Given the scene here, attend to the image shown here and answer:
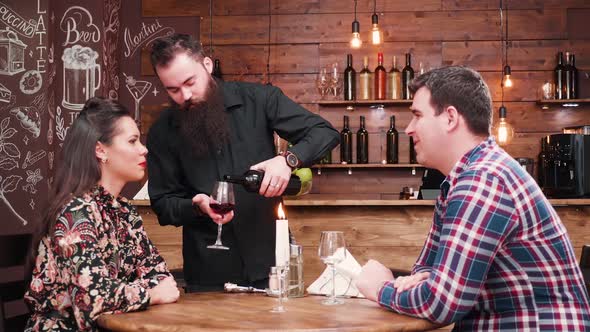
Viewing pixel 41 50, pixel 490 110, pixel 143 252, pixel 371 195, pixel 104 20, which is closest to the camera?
pixel 490 110

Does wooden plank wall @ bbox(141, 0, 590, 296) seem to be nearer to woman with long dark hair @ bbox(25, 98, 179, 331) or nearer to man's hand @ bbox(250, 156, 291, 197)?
man's hand @ bbox(250, 156, 291, 197)

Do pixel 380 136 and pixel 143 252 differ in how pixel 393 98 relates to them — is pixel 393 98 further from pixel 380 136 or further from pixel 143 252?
pixel 143 252

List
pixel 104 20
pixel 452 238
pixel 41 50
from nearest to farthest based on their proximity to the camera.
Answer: pixel 452 238 → pixel 41 50 → pixel 104 20

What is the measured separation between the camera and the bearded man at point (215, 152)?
251 centimetres

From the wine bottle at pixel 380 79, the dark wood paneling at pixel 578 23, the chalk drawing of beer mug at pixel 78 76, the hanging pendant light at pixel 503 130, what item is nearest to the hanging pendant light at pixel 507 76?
the hanging pendant light at pixel 503 130

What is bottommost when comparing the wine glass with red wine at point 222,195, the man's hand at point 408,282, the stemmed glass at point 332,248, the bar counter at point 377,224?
the bar counter at point 377,224

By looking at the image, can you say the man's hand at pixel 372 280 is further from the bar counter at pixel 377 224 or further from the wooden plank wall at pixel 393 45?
the wooden plank wall at pixel 393 45

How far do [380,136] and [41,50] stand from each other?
9.65 ft

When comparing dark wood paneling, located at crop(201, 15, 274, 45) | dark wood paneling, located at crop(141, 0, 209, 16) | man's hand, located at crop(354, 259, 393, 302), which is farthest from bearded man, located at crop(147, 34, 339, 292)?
dark wood paneling, located at crop(141, 0, 209, 16)

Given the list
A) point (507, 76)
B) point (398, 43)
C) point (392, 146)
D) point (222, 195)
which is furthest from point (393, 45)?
point (222, 195)

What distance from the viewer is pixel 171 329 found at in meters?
1.64

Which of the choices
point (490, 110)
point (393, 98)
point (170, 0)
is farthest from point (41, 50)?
point (490, 110)

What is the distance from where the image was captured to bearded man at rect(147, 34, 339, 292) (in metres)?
2.51

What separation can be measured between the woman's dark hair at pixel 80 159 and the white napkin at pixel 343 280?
0.77 meters
